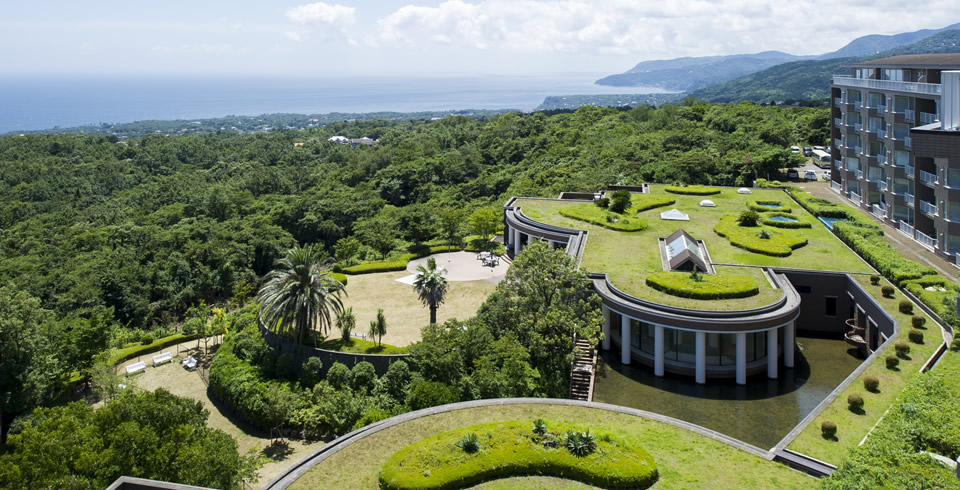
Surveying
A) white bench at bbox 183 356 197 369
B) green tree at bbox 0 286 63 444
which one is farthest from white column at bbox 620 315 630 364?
green tree at bbox 0 286 63 444

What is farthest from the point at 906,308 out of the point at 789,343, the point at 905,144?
the point at 905,144

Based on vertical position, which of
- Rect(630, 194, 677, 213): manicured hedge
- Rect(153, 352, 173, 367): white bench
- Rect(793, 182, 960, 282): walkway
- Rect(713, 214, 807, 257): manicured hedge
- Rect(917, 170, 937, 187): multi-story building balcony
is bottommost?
Rect(153, 352, 173, 367): white bench

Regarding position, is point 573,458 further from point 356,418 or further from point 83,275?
point 83,275

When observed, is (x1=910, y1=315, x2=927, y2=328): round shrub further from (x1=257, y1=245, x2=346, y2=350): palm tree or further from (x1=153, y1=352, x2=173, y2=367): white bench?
(x1=153, y1=352, x2=173, y2=367): white bench

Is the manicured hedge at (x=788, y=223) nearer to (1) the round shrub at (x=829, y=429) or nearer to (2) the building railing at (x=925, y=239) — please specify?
(2) the building railing at (x=925, y=239)

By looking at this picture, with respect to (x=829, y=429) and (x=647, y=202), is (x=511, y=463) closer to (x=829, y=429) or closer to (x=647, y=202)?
(x=829, y=429)

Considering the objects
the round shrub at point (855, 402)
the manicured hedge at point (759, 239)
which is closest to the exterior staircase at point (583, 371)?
the round shrub at point (855, 402)
